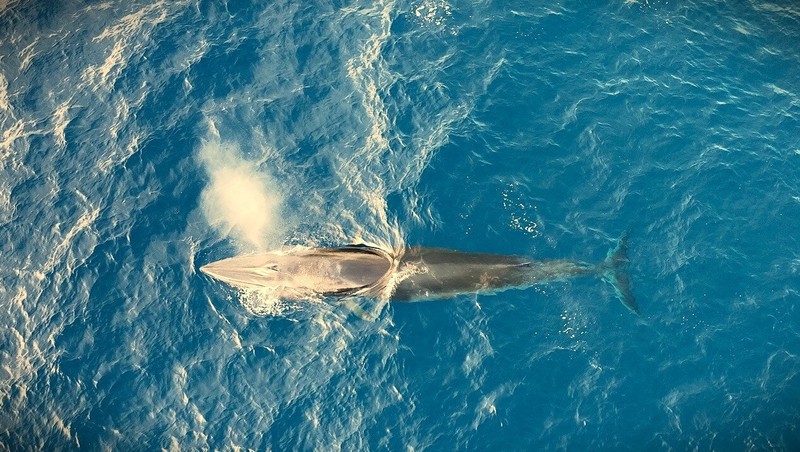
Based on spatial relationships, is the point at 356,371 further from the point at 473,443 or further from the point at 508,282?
the point at 508,282

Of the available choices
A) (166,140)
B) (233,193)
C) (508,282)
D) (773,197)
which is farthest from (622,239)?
(166,140)

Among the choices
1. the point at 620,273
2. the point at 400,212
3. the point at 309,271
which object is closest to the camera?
the point at 620,273

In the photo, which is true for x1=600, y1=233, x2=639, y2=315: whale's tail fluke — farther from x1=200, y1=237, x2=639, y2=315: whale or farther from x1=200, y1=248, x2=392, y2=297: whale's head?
x1=200, y1=248, x2=392, y2=297: whale's head

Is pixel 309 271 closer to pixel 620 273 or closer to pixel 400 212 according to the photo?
pixel 400 212

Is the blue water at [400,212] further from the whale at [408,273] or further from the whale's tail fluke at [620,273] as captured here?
the whale's tail fluke at [620,273]

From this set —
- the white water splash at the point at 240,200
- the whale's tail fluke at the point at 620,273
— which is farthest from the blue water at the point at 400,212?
the whale's tail fluke at the point at 620,273

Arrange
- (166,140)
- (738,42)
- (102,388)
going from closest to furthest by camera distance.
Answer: (102,388)
(166,140)
(738,42)

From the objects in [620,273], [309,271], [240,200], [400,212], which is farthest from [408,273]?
[620,273]
